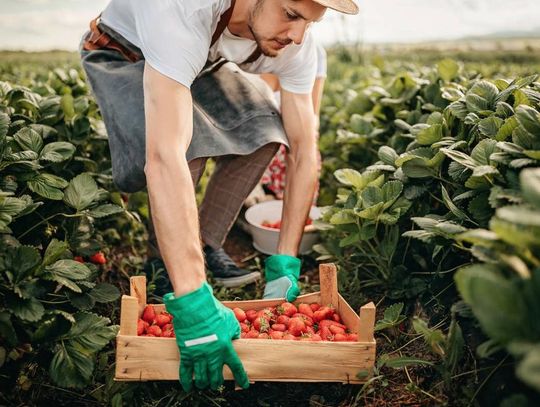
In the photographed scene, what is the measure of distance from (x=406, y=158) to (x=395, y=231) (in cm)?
41

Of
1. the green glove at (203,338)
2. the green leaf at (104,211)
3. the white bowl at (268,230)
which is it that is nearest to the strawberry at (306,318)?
the green glove at (203,338)

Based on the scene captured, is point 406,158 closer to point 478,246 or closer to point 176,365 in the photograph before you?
point 478,246

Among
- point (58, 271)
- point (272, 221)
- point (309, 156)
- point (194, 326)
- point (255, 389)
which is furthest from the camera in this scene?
point (272, 221)

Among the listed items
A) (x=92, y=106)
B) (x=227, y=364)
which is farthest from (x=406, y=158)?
(x=92, y=106)

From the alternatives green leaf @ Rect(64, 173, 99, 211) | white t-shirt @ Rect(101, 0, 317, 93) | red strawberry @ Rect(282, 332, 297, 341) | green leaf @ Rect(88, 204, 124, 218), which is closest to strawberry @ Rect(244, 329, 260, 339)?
red strawberry @ Rect(282, 332, 297, 341)

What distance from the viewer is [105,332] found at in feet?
6.67

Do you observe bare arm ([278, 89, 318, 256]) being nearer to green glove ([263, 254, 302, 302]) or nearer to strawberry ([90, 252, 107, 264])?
green glove ([263, 254, 302, 302])

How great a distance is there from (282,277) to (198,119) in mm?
862

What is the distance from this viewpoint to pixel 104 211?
2.43 m

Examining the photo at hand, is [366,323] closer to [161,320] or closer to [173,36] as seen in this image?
[161,320]

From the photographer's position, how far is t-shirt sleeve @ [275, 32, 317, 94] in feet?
9.48

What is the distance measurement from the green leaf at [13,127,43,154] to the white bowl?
1444mm

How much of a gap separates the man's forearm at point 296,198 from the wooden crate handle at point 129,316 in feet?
3.11

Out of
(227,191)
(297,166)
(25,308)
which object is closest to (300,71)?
(297,166)
